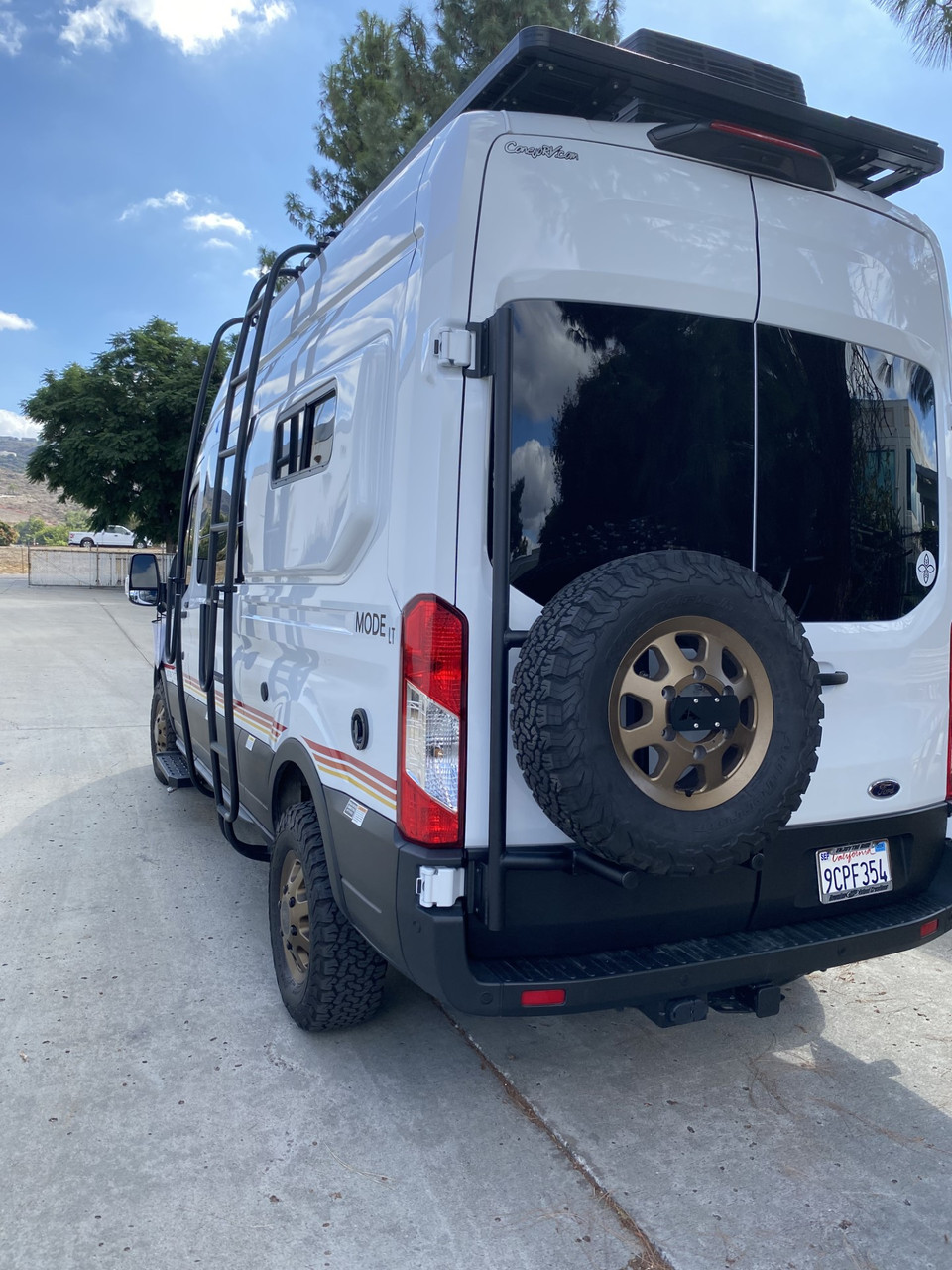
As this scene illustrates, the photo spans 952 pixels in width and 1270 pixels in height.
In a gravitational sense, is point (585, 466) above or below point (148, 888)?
above

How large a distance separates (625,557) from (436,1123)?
5.90 ft

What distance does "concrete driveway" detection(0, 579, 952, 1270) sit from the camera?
249 cm

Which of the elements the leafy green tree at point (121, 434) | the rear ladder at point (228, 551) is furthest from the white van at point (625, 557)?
the leafy green tree at point (121, 434)

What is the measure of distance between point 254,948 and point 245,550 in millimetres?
1755

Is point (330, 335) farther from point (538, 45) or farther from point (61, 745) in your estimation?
point (61, 745)

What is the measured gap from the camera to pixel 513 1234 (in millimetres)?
2504

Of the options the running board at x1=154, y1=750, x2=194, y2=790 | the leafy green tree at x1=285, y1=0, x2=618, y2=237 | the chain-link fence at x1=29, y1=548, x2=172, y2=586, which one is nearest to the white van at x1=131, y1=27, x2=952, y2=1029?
the running board at x1=154, y1=750, x2=194, y2=790

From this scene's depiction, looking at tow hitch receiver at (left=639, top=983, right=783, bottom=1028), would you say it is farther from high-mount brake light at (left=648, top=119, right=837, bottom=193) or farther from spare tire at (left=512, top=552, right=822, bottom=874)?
high-mount brake light at (left=648, top=119, right=837, bottom=193)

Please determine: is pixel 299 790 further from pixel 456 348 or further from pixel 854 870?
pixel 854 870

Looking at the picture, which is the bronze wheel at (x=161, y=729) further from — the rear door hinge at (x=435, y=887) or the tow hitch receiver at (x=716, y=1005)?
the tow hitch receiver at (x=716, y=1005)

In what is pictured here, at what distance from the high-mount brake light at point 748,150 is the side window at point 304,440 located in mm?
1326

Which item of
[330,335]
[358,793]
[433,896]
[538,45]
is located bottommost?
[433,896]

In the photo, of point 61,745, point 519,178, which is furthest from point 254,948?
point 61,745

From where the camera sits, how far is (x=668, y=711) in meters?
2.50
